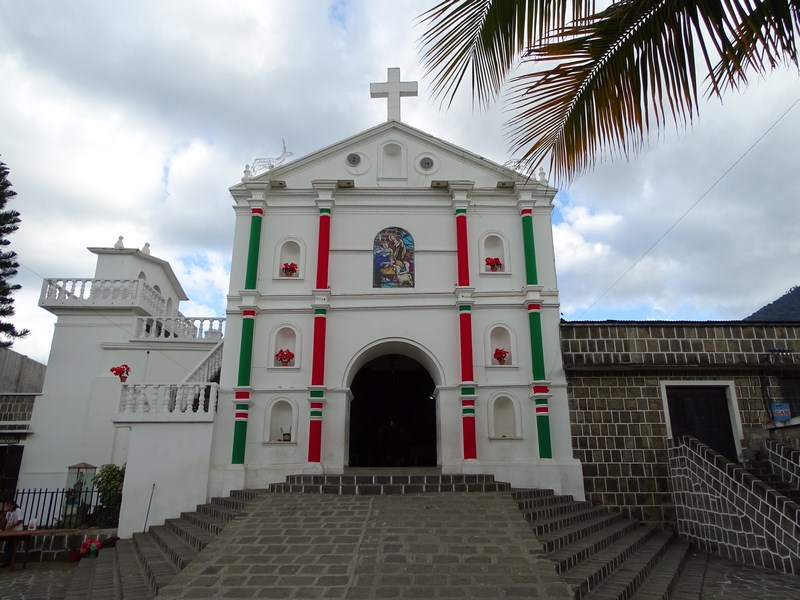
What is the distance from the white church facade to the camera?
35.2ft

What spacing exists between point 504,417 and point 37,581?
Answer: 831 centimetres

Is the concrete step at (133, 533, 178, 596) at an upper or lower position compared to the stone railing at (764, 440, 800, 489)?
lower

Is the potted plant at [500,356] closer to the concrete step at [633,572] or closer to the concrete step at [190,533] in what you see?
the concrete step at [633,572]

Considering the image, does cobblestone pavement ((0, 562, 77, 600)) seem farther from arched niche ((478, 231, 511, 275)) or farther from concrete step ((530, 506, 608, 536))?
arched niche ((478, 231, 511, 275))

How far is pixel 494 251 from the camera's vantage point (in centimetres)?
1250

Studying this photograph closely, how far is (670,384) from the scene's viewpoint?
36.7 ft

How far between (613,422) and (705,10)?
9328 millimetres

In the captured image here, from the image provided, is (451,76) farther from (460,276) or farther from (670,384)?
(670,384)

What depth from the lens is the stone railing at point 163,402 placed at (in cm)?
1062

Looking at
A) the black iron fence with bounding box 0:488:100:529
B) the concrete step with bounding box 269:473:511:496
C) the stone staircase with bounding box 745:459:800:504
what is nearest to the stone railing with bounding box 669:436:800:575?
the stone staircase with bounding box 745:459:800:504

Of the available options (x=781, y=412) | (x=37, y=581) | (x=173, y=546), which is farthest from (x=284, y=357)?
(x=781, y=412)

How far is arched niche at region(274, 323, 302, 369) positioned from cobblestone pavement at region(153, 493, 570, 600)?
3.65m

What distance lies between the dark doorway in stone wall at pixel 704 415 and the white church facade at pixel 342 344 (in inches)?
88.8

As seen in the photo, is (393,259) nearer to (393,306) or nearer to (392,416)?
(393,306)
